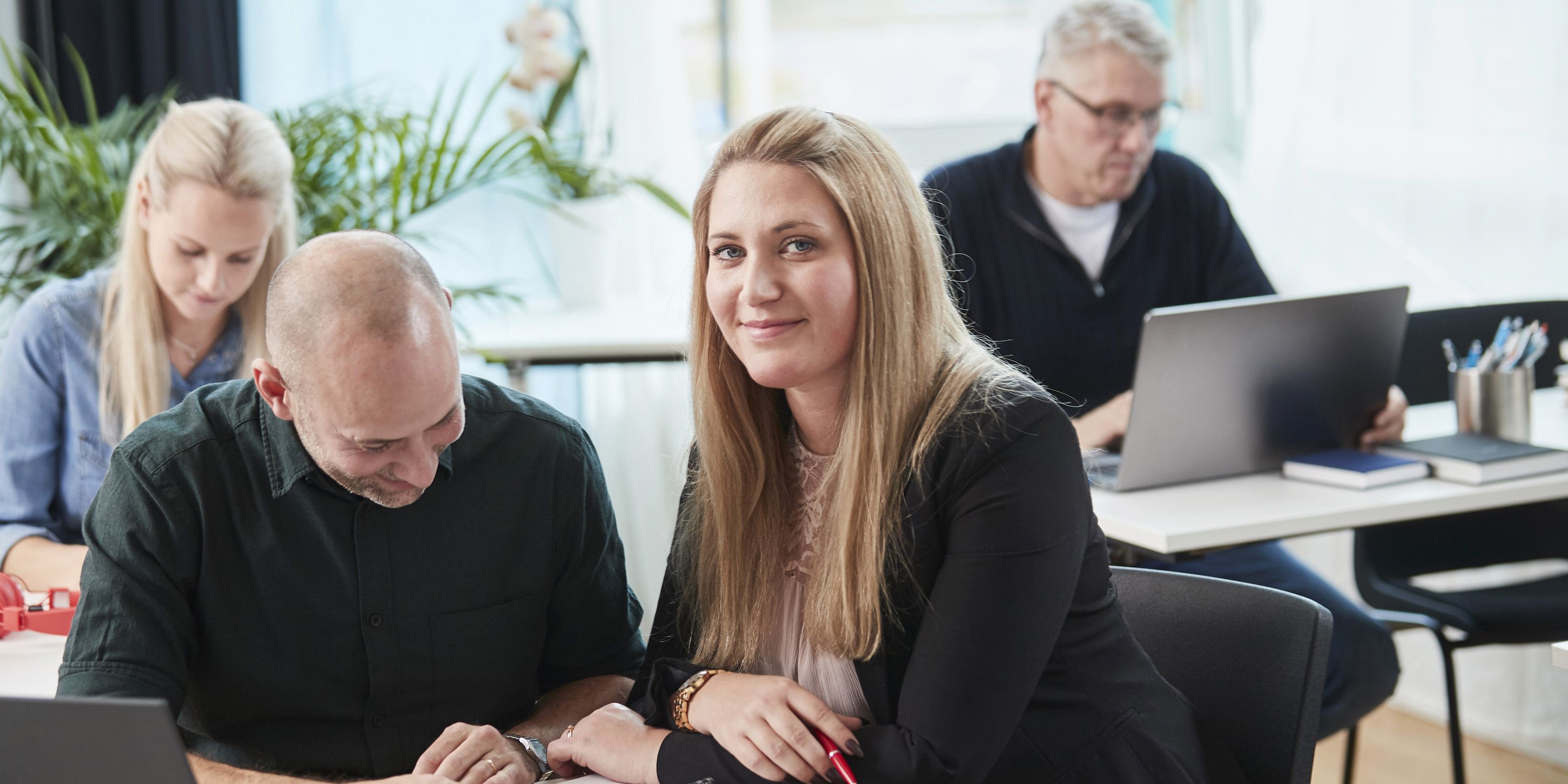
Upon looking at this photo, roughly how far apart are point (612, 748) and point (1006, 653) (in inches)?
15.6

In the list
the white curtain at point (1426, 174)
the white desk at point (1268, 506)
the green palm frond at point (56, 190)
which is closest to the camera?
the white desk at point (1268, 506)

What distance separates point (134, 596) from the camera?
1268mm

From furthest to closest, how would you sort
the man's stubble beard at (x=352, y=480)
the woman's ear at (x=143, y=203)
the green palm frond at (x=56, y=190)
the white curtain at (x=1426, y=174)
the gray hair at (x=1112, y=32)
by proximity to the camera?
1. the white curtain at (x=1426, y=174)
2. the green palm frond at (x=56, y=190)
3. the gray hair at (x=1112, y=32)
4. the woman's ear at (x=143, y=203)
5. the man's stubble beard at (x=352, y=480)

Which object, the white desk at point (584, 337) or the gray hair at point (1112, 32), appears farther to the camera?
the white desk at point (584, 337)

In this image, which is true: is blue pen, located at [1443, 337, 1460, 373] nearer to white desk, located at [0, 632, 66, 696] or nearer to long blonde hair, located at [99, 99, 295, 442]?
long blonde hair, located at [99, 99, 295, 442]

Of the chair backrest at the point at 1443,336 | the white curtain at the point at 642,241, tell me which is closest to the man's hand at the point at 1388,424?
the chair backrest at the point at 1443,336

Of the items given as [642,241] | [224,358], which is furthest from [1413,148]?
[224,358]

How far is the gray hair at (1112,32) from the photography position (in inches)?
99.9

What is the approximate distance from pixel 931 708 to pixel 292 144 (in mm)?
2308

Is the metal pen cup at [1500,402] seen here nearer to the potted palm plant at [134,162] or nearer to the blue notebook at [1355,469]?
the blue notebook at [1355,469]

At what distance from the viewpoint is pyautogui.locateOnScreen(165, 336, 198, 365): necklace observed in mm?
2209

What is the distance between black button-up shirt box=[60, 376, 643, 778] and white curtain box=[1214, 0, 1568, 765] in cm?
227

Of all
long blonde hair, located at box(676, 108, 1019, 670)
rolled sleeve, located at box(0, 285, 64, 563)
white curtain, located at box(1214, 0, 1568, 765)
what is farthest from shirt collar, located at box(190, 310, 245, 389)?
white curtain, located at box(1214, 0, 1568, 765)

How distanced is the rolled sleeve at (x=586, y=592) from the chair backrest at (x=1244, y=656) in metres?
0.60
